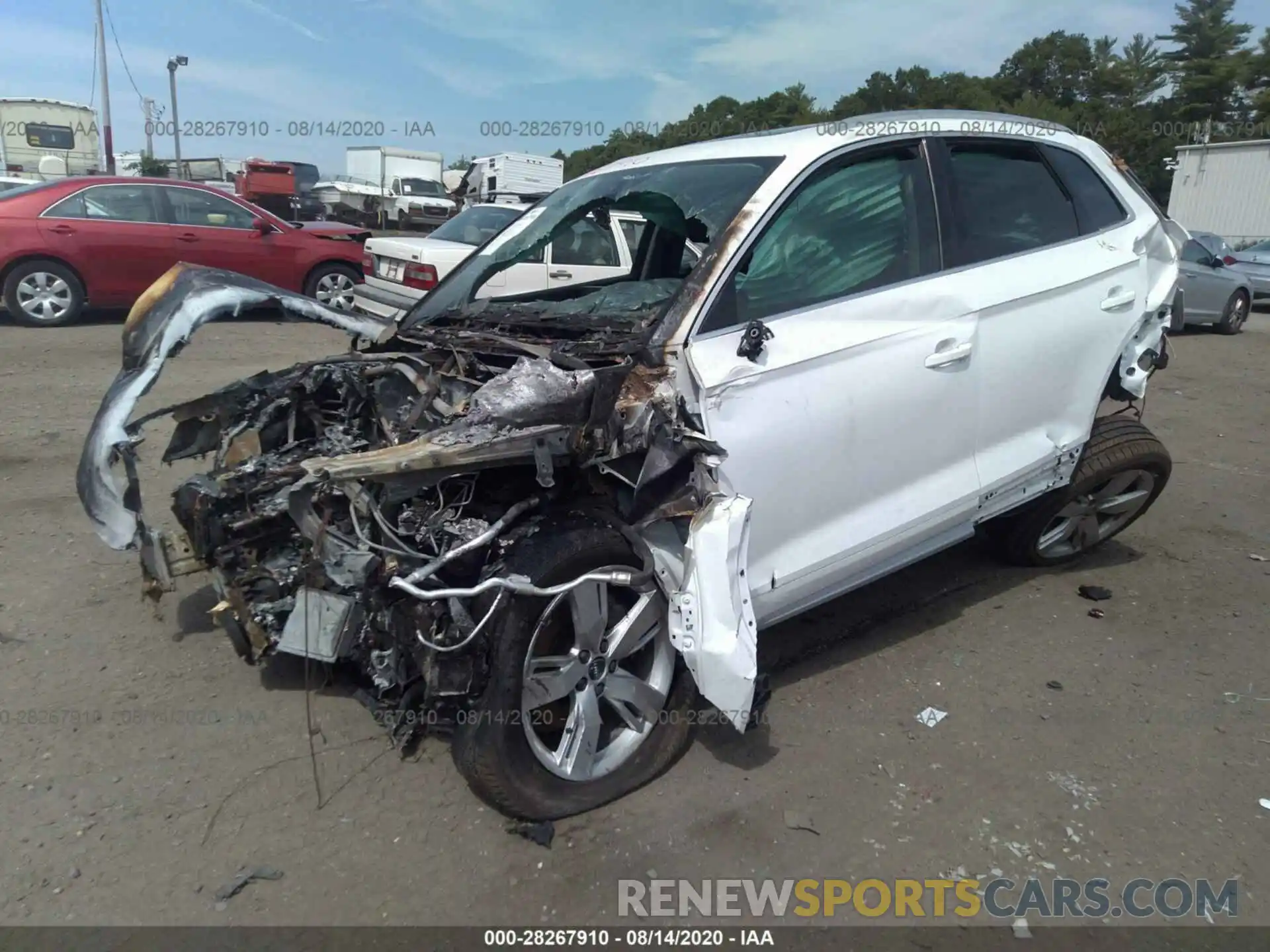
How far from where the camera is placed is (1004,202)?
3.70 metres

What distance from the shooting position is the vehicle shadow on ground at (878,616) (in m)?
3.16

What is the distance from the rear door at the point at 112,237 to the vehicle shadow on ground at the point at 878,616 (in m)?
8.46

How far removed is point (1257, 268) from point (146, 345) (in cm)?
1959

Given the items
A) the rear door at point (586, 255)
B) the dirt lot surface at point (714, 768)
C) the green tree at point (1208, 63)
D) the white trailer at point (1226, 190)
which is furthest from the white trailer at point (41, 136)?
the green tree at point (1208, 63)

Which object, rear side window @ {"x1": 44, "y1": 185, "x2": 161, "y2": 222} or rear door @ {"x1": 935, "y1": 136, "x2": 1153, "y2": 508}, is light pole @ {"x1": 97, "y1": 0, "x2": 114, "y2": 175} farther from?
rear door @ {"x1": 935, "y1": 136, "x2": 1153, "y2": 508}

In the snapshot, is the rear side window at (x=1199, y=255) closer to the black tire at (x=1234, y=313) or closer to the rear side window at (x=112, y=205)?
the black tire at (x=1234, y=313)

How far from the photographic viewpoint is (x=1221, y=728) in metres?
3.21

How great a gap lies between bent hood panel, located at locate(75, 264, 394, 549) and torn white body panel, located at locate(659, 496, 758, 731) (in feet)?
5.64

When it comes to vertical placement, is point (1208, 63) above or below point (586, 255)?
above

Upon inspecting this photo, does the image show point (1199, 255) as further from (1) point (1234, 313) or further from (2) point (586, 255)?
(2) point (586, 255)

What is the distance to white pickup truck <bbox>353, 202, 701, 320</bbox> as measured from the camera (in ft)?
13.7

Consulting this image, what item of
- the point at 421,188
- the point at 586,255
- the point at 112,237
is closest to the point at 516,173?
the point at 421,188

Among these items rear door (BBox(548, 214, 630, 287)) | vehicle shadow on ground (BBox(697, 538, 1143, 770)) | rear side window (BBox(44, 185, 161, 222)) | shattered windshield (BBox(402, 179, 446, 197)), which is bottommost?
vehicle shadow on ground (BBox(697, 538, 1143, 770))

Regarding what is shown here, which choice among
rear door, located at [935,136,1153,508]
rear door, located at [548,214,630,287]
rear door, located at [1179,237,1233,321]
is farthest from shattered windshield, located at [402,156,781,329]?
rear door, located at [1179,237,1233,321]
